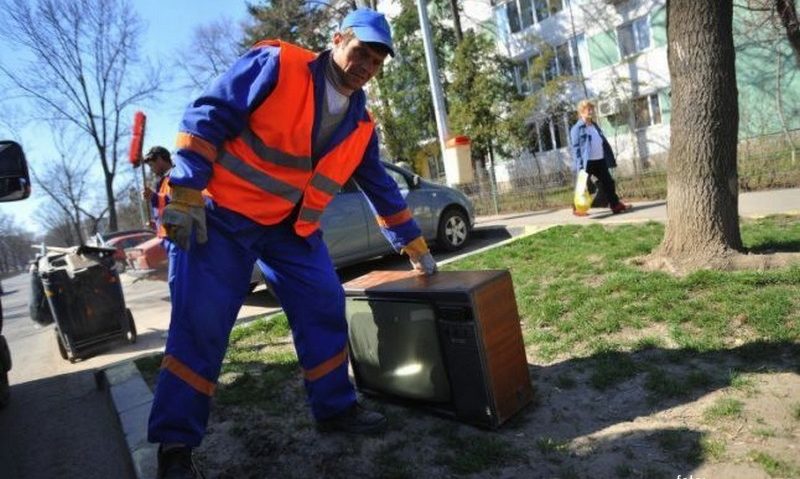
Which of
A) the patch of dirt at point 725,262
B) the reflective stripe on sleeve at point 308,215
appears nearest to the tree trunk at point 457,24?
the patch of dirt at point 725,262

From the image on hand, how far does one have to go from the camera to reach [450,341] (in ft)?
8.93

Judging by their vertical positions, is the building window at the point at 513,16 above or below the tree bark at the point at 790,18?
above

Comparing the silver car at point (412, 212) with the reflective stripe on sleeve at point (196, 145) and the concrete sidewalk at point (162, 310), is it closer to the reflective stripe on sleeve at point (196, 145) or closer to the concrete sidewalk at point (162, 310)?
the concrete sidewalk at point (162, 310)

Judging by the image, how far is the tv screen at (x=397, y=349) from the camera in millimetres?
2863

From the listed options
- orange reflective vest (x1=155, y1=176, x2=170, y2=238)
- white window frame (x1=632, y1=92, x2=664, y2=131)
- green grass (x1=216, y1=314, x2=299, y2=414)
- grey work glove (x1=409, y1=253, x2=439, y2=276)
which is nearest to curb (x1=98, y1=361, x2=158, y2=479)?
green grass (x1=216, y1=314, x2=299, y2=414)

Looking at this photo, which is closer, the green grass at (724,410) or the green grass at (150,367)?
the green grass at (724,410)

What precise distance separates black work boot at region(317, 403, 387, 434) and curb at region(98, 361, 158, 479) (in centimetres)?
86

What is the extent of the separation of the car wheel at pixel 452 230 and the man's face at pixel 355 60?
6.12 m

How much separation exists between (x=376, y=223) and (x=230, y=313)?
5.41 meters

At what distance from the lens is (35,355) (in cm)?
728

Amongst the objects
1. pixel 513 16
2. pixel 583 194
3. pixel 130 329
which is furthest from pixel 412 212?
pixel 513 16

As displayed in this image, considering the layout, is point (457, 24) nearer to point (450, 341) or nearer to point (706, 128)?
point (706, 128)

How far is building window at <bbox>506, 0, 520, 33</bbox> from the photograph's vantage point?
26.2 metres

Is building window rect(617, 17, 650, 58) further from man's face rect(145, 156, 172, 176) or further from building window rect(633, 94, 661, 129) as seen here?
man's face rect(145, 156, 172, 176)
